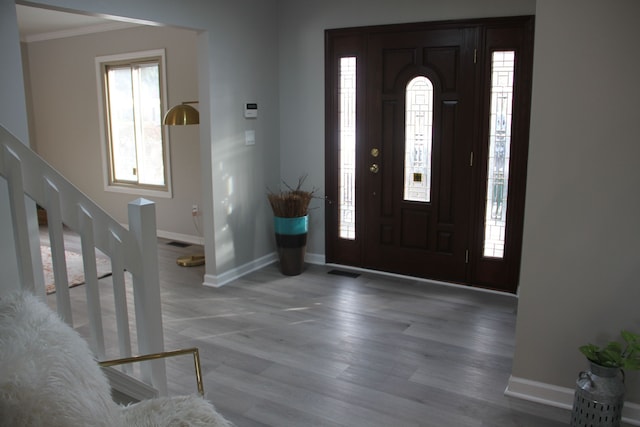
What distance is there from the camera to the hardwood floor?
2.80 metres

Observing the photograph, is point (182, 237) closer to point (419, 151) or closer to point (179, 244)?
point (179, 244)

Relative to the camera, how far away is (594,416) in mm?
2482

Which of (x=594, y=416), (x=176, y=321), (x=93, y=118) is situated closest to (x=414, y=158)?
(x=176, y=321)

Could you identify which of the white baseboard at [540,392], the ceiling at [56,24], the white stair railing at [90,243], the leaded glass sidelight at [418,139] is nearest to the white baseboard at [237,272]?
the leaded glass sidelight at [418,139]

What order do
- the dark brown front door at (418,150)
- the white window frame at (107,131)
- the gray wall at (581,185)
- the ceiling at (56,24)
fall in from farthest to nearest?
the white window frame at (107,131) < the ceiling at (56,24) < the dark brown front door at (418,150) < the gray wall at (581,185)

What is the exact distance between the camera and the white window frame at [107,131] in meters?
6.08

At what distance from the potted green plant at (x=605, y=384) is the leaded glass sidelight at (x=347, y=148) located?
286 cm

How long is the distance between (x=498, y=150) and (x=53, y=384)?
12.4 ft

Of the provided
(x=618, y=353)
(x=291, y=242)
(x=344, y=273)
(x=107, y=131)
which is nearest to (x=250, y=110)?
(x=291, y=242)

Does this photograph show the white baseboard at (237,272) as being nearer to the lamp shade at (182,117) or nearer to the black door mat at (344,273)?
the black door mat at (344,273)

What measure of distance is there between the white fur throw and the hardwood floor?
0.89 metres

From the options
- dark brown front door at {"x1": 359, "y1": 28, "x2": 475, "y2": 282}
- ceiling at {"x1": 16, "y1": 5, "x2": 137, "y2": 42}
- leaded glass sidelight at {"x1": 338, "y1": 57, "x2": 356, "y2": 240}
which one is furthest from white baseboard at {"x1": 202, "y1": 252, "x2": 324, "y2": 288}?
ceiling at {"x1": 16, "y1": 5, "x2": 137, "y2": 42}

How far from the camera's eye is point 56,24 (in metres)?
6.37

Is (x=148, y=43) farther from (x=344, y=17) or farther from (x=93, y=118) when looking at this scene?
(x=344, y=17)
